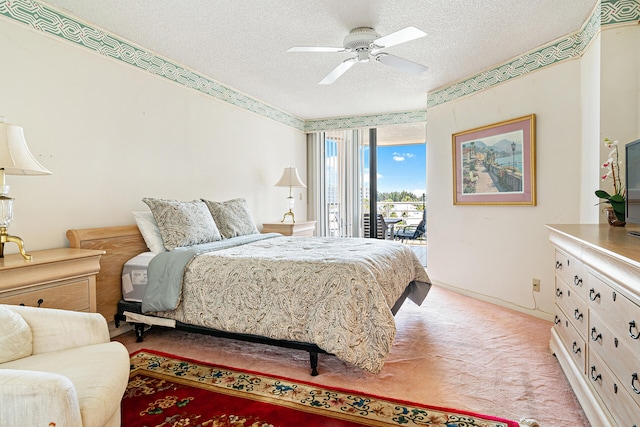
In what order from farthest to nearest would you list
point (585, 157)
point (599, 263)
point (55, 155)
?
point (585, 157)
point (55, 155)
point (599, 263)

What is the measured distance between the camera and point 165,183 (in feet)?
11.4

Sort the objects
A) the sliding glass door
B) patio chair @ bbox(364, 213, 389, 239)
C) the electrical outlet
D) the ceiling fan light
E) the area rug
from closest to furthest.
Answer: the area rug, the ceiling fan light, the electrical outlet, the sliding glass door, patio chair @ bbox(364, 213, 389, 239)

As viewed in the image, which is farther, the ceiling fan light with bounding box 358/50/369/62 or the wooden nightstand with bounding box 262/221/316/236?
the wooden nightstand with bounding box 262/221/316/236

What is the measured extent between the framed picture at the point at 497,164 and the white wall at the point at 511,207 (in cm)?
7

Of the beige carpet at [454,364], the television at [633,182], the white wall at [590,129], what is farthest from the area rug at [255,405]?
the white wall at [590,129]

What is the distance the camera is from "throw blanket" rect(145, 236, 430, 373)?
2.10m

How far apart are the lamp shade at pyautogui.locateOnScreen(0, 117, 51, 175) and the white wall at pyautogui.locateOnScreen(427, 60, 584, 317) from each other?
12.9 feet

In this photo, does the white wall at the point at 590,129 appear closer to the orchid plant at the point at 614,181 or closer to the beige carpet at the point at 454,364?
the orchid plant at the point at 614,181

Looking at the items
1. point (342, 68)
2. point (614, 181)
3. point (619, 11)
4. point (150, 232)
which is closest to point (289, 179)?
point (342, 68)

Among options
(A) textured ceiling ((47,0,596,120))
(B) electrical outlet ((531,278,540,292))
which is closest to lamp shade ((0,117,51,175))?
(A) textured ceiling ((47,0,596,120))

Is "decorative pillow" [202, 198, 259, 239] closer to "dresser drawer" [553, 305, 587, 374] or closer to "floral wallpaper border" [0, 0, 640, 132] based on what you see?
"floral wallpaper border" [0, 0, 640, 132]

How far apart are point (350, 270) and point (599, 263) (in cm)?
122

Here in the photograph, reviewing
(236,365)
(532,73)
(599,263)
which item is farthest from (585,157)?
(236,365)

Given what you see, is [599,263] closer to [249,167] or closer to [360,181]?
[249,167]
